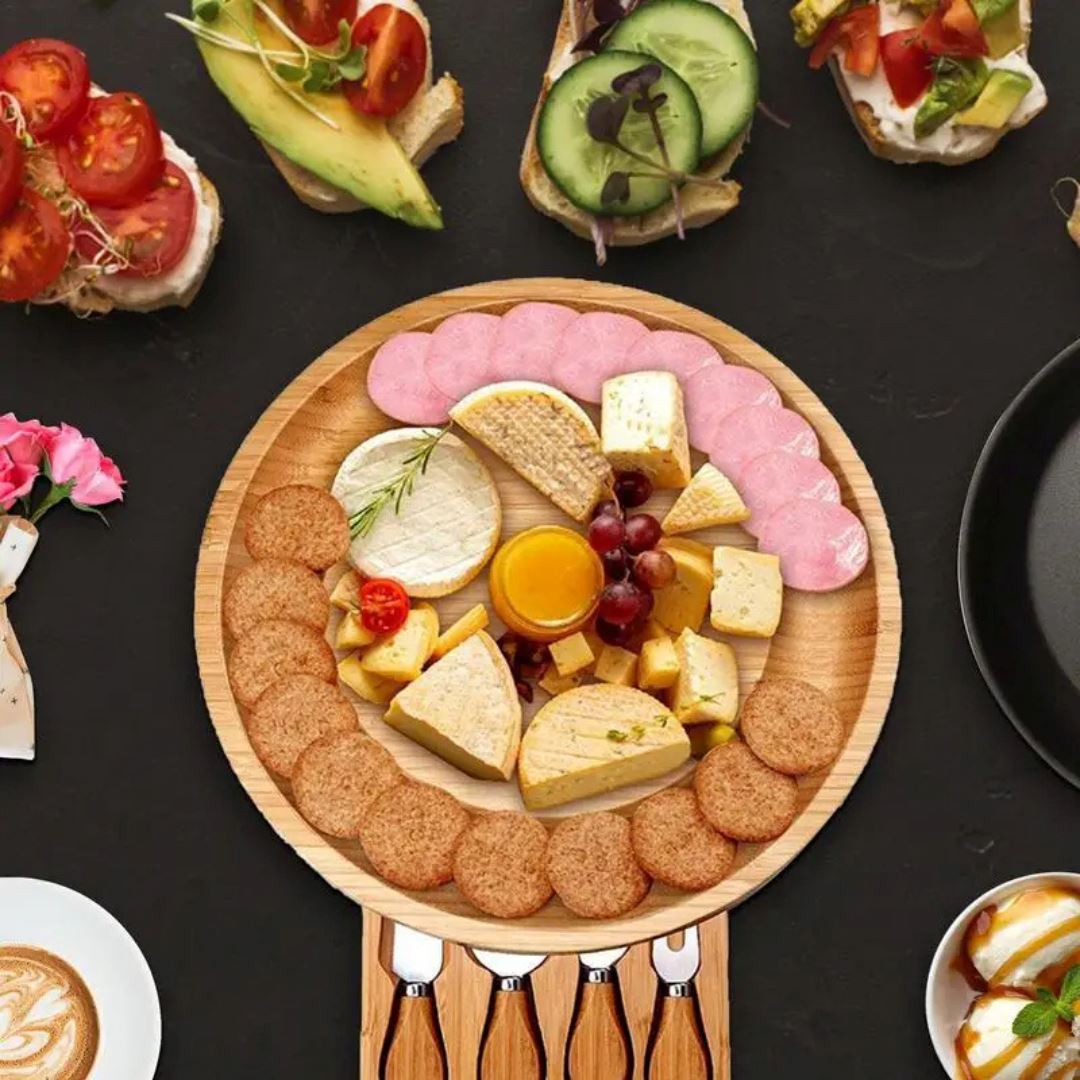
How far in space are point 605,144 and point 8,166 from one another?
109cm

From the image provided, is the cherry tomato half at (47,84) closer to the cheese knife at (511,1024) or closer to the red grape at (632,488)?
the red grape at (632,488)

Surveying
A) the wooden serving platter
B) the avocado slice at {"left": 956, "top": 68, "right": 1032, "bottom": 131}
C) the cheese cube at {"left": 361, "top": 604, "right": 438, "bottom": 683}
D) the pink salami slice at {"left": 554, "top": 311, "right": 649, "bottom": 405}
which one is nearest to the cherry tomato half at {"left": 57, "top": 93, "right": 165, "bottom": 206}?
the wooden serving platter

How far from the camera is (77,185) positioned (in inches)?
108

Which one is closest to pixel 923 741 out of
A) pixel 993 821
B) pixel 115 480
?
pixel 993 821

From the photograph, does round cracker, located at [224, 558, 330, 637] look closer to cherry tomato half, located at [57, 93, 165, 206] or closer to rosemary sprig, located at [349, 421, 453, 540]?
rosemary sprig, located at [349, 421, 453, 540]

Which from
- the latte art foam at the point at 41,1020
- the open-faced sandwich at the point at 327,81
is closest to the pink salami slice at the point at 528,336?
the open-faced sandwich at the point at 327,81

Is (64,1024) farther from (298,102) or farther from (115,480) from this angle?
(298,102)

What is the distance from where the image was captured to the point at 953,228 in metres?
3.05

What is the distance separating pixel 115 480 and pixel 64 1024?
1.06 meters

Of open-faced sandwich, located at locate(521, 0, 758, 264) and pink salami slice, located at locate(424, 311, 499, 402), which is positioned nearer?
open-faced sandwich, located at locate(521, 0, 758, 264)

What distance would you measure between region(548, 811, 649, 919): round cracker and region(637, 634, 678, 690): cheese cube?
0.27m

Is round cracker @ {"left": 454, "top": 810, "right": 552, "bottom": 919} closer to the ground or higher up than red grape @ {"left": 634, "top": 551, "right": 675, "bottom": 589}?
closer to the ground

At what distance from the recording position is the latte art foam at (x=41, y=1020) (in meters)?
2.82

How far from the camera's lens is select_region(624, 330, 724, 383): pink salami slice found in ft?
9.47
